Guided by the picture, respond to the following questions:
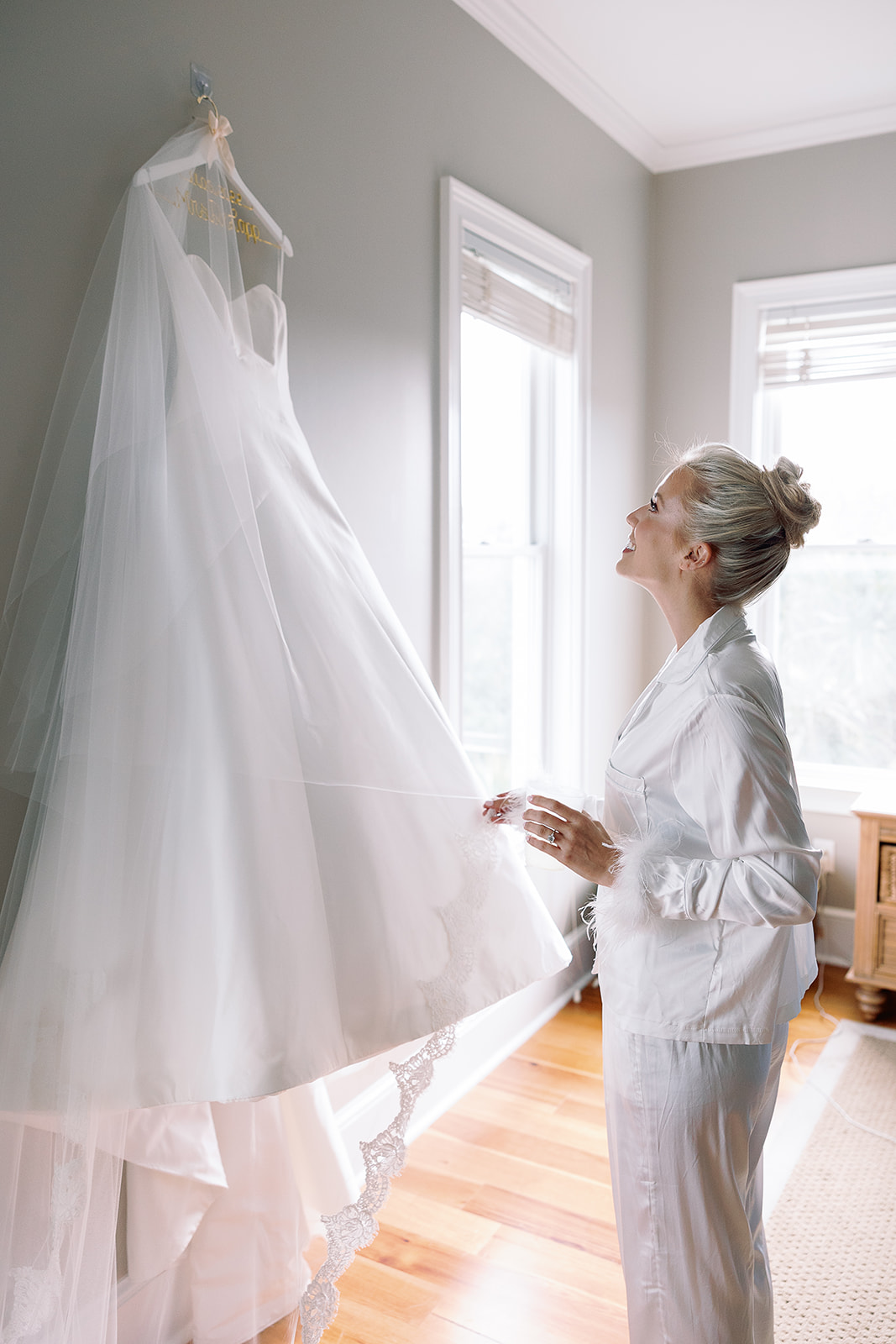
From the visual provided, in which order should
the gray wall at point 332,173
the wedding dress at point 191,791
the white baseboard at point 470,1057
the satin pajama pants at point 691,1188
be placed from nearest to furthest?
1. the wedding dress at point 191,791
2. the satin pajama pants at point 691,1188
3. the gray wall at point 332,173
4. the white baseboard at point 470,1057

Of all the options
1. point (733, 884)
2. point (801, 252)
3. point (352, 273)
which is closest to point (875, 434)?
point (801, 252)

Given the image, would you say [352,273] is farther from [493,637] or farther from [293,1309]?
[293,1309]

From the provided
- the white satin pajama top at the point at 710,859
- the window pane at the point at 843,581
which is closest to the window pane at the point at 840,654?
the window pane at the point at 843,581

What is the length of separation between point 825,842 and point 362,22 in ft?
10.1

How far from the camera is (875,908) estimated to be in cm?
334

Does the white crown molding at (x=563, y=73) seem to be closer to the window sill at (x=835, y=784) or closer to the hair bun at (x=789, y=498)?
the hair bun at (x=789, y=498)

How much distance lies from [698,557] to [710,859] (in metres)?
0.47

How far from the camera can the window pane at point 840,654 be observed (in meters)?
3.89

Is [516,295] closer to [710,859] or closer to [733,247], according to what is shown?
[733,247]

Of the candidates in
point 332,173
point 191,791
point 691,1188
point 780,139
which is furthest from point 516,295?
point 691,1188

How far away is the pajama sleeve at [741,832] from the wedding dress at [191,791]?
35cm

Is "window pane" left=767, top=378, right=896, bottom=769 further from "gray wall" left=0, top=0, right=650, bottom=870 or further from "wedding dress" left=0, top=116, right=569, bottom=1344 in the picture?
"wedding dress" left=0, top=116, right=569, bottom=1344

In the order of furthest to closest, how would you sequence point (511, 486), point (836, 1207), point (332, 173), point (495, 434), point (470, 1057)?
point (511, 486) → point (495, 434) → point (470, 1057) → point (836, 1207) → point (332, 173)

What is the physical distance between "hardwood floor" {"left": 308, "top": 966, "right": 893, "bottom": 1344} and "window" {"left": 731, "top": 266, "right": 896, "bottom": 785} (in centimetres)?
140
